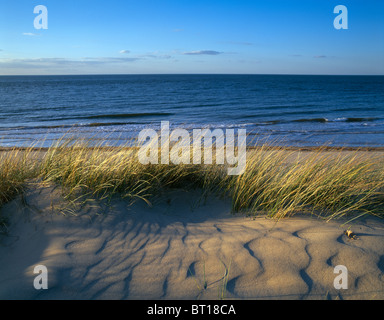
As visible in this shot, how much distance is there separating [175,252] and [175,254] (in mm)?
30

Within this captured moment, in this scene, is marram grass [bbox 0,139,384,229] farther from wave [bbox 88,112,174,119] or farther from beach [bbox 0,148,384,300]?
wave [bbox 88,112,174,119]

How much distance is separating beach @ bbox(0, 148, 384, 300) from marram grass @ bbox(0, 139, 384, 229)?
17 centimetres

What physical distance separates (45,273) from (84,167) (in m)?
1.71

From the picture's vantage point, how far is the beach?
2729mm

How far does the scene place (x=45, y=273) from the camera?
2.80 metres

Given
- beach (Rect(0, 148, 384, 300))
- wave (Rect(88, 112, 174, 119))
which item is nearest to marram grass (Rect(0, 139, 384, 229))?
beach (Rect(0, 148, 384, 300))

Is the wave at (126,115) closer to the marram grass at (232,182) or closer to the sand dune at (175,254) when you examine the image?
the marram grass at (232,182)

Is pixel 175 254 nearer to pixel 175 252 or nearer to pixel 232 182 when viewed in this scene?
pixel 175 252

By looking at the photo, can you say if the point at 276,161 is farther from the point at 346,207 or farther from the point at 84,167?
the point at 84,167

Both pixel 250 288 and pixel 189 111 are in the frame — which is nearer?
pixel 250 288

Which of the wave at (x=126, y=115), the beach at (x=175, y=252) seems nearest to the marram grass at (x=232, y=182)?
the beach at (x=175, y=252)

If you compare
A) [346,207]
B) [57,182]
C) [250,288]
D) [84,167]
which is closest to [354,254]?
[346,207]
